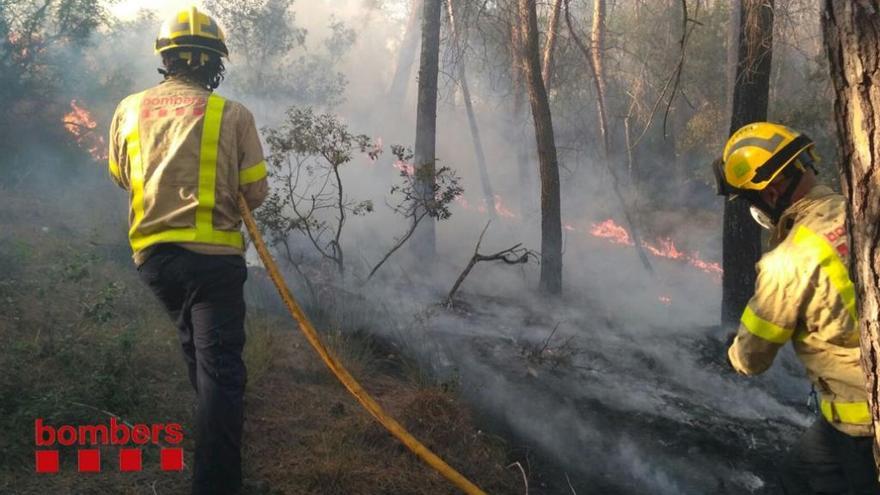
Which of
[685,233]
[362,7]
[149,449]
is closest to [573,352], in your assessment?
[149,449]

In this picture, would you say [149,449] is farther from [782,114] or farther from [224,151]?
[782,114]

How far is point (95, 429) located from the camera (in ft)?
11.4

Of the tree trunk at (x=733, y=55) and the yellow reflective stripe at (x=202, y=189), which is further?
the tree trunk at (x=733, y=55)

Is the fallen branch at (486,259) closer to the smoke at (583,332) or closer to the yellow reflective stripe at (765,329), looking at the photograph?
the smoke at (583,332)

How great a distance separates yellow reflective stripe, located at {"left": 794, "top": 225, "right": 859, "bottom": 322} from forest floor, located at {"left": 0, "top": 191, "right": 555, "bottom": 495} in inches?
88.7

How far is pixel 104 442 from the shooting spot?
11.3 ft

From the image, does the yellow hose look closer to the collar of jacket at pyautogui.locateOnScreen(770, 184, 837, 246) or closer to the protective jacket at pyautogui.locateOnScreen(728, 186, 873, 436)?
the protective jacket at pyautogui.locateOnScreen(728, 186, 873, 436)

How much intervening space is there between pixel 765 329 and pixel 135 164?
288 centimetres

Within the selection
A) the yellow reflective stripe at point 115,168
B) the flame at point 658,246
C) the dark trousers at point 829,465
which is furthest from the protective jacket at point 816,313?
the flame at point 658,246

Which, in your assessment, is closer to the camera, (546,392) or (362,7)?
(546,392)

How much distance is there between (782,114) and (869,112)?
1352 centimetres

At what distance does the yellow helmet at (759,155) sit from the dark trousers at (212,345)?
7.65 ft

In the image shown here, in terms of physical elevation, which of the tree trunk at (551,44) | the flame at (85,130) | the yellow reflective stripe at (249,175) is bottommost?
the yellow reflective stripe at (249,175)

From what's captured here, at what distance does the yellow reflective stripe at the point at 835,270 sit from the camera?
2.37 metres
